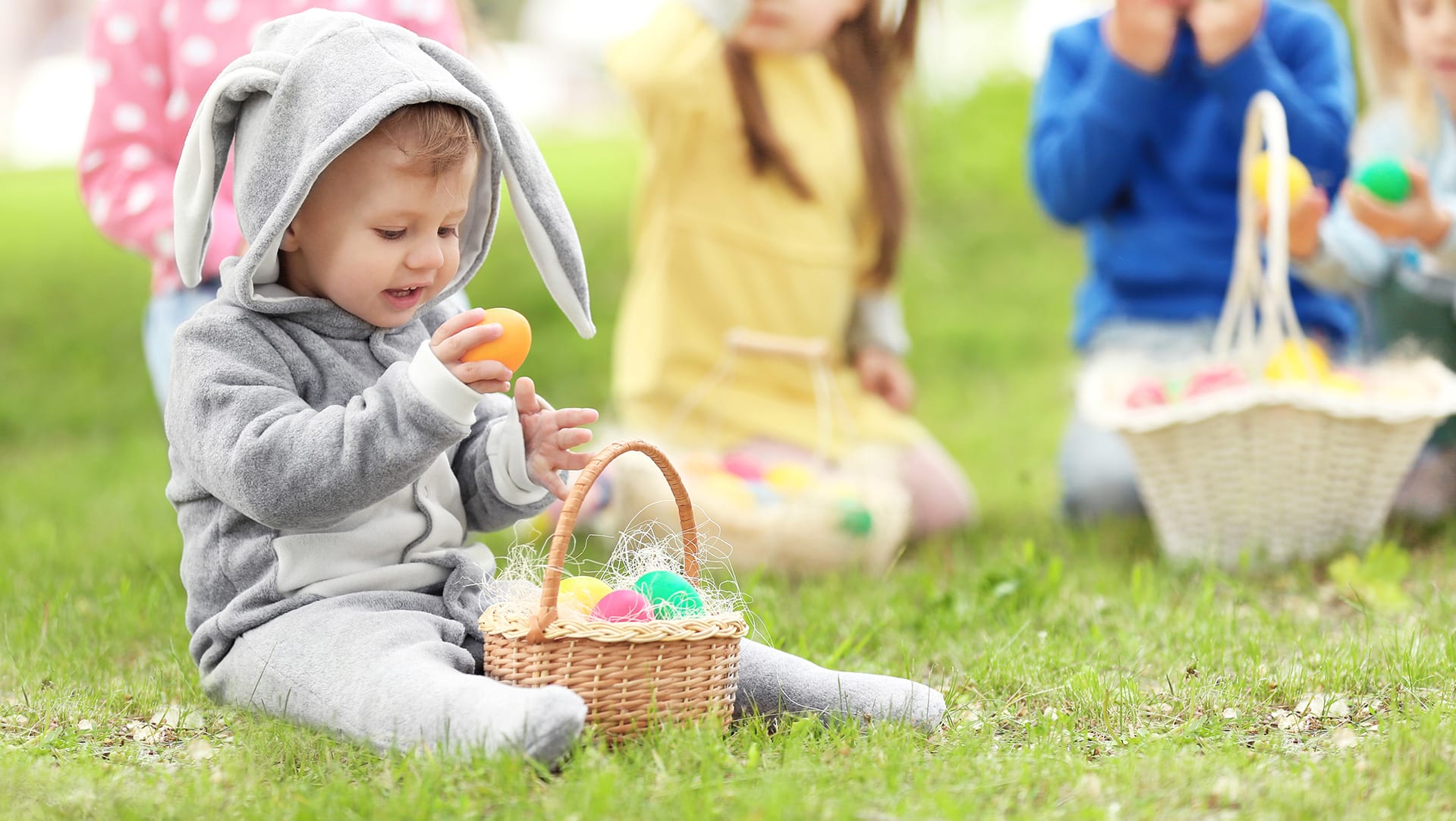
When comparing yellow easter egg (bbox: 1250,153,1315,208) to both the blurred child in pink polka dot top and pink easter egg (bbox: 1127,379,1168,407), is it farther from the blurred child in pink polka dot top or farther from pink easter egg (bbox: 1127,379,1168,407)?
the blurred child in pink polka dot top

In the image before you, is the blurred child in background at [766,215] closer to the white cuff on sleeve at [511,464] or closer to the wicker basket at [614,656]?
the white cuff on sleeve at [511,464]

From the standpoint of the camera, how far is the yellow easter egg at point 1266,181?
340 cm

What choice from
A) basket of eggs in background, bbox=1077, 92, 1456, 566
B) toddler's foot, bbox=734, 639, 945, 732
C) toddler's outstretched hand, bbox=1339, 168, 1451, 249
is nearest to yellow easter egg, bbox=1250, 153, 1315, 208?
basket of eggs in background, bbox=1077, 92, 1456, 566

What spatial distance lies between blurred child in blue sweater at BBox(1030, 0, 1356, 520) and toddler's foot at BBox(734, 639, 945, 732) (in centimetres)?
201

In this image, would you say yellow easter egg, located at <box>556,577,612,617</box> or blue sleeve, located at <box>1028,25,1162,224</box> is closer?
yellow easter egg, located at <box>556,577,612,617</box>

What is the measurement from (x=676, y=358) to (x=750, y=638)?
4.89 feet

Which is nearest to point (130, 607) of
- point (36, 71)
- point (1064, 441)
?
point (1064, 441)

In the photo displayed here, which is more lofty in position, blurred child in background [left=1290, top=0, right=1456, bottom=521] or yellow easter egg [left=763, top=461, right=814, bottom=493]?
blurred child in background [left=1290, top=0, right=1456, bottom=521]

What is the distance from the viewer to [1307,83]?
13.1 feet

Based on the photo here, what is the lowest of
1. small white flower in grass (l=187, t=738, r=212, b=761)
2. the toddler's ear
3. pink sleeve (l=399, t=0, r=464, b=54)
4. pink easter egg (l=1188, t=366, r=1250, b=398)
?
small white flower in grass (l=187, t=738, r=212, b=761)

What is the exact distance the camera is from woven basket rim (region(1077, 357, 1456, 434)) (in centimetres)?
308

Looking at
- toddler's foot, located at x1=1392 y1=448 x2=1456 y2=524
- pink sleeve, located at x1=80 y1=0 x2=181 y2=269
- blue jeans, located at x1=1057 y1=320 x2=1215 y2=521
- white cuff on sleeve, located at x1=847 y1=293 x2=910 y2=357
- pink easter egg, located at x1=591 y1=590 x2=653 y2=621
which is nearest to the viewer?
pink easter egg, located at x1=591 y1=590 x2=653 y2=621

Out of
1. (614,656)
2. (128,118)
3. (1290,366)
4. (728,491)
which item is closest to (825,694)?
(614,656)

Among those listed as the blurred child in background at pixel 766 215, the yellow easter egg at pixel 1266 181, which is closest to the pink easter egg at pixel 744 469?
the blurred child in background at pixel 766 215
